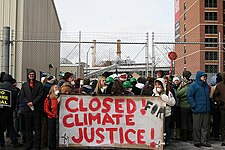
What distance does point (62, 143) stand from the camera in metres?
7.20

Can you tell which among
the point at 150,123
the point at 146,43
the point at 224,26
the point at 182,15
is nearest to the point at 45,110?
the point at 150,123

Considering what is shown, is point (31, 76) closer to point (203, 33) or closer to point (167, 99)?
point (167, 99)

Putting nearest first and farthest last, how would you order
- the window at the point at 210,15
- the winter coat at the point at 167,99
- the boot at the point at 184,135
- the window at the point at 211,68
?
the winter coat at the point at 167,99
the boot at the point at 184,135
the window at the point at 211,68
the window at the point at 210,15

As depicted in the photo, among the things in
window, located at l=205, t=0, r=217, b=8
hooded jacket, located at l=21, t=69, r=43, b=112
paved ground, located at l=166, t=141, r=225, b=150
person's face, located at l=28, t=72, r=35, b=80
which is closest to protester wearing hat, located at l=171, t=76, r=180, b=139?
paved ground, located at l=166, t=141, r=225, b=150

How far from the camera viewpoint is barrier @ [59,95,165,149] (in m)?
7.14

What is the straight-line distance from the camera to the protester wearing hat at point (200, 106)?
7.98 metres

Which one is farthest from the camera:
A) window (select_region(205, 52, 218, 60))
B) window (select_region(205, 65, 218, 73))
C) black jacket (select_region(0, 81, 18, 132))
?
window (select_region(205, 52, 218, 60))

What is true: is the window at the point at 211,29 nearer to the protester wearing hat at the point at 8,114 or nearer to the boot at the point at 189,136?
the boot at the point at 189,136

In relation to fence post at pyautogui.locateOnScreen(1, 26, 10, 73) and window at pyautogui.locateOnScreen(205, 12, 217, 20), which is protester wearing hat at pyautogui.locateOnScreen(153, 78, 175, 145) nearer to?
fence post at pyautogui.locateOnScreen(1, 26, 10, 73)

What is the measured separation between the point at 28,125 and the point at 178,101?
402 centimetres

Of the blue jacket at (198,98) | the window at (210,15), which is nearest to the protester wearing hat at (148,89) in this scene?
the blue jacket at (198,98)

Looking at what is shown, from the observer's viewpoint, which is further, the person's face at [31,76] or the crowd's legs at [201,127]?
the crowd's legs at [201,127]

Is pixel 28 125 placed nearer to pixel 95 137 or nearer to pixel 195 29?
pixel 95 137

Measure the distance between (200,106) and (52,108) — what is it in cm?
364
